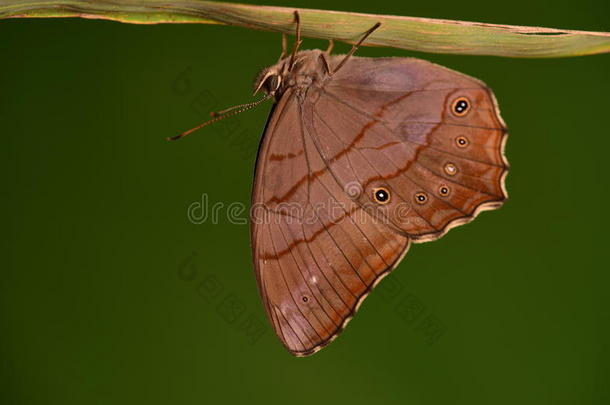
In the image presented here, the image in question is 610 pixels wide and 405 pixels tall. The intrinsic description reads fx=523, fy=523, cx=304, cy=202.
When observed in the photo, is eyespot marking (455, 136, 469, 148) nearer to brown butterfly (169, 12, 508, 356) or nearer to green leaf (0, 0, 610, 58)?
brown butterfly (169, 12, 508, 356)

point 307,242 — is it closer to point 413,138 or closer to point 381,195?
point 381,195

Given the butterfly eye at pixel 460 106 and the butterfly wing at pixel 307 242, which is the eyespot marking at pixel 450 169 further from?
the butterfly wing at pixel 307 242

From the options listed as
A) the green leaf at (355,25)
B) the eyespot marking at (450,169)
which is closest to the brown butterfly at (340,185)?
the eyespot marking at (450,169)

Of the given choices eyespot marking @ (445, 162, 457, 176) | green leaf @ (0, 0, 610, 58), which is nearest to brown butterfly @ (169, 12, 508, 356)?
eyespot marking @ (445, 162, 457, 176)

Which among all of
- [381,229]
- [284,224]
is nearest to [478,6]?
[381,229]

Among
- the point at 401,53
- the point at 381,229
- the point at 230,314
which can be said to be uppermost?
the point at 401,53

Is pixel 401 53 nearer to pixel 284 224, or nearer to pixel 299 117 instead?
pixel 299 117
